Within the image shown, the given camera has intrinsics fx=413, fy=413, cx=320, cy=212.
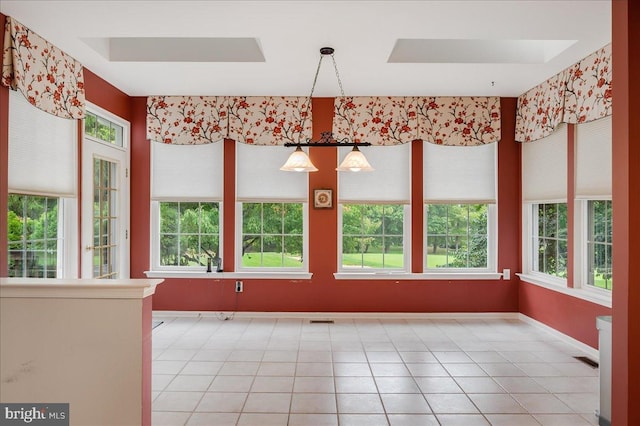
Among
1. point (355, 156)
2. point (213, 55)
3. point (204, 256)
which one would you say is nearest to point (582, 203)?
point (355, 156)

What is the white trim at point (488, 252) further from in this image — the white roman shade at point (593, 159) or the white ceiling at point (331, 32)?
the white ceiling at point (331, 32)

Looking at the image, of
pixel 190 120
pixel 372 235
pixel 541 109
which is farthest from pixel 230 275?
pixel 541 109

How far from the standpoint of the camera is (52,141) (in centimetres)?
377

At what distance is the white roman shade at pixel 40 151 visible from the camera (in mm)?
3303

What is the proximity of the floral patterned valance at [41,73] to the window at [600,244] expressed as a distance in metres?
5.14

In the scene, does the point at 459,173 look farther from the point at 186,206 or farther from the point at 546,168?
the point at 186,206

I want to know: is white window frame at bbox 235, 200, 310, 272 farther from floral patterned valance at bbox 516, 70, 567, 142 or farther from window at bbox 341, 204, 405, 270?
floral patterned valance at bbox 516, 70, 567, 142

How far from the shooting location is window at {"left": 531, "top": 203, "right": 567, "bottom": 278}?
15.1 ft

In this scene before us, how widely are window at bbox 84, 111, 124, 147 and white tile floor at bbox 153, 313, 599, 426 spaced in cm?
228

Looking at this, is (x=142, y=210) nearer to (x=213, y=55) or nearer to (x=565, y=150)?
(x=213, y=55)

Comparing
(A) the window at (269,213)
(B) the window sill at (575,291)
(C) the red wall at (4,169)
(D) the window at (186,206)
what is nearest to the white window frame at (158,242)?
(D) the window at (186,206)

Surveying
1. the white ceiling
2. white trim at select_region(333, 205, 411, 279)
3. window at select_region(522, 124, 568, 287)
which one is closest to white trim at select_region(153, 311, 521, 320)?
white trim at select_region(333, 205, 411, 279)

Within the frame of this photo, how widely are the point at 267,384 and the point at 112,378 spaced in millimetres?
1308

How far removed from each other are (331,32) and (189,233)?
3188 millimetres
